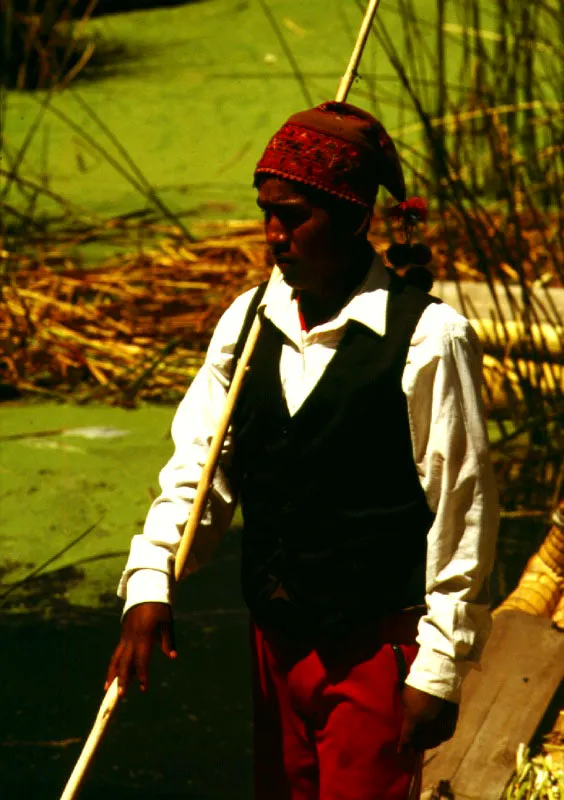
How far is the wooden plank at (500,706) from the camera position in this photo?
95.0 inches

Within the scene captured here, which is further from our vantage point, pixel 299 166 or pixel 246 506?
pixel 246 506

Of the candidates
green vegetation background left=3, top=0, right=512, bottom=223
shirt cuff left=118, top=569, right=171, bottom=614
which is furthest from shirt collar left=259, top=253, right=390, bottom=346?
green vegetation background left=3, top=0, right=512, bottom=223

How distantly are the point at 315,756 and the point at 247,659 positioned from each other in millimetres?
1071

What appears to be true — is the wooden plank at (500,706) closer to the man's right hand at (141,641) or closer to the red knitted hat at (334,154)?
the man's right hand at (141,641)

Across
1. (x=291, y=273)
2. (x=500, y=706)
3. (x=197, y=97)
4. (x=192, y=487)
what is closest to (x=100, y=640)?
(x=500, y=706)

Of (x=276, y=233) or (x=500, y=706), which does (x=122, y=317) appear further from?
(x=276, y=233)

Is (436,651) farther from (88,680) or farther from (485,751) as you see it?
(88,680)

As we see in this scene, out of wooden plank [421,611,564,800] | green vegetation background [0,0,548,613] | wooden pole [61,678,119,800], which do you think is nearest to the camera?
wooden pole [61,678,119,800]

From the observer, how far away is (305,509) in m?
1.82

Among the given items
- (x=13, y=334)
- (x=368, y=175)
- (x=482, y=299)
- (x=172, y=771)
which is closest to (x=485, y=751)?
(x=172, y=771)

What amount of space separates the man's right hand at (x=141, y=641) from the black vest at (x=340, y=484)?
143mm

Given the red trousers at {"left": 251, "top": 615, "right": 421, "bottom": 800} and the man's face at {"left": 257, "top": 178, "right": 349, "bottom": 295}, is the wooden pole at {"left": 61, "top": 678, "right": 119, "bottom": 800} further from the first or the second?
the man's face at {"left": 257, "top": 178, "right": 349, "bottom": 295}

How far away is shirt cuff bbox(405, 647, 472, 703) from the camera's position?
1.71 m

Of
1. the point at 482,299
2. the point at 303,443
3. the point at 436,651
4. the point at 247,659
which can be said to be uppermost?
the point at 303,443
